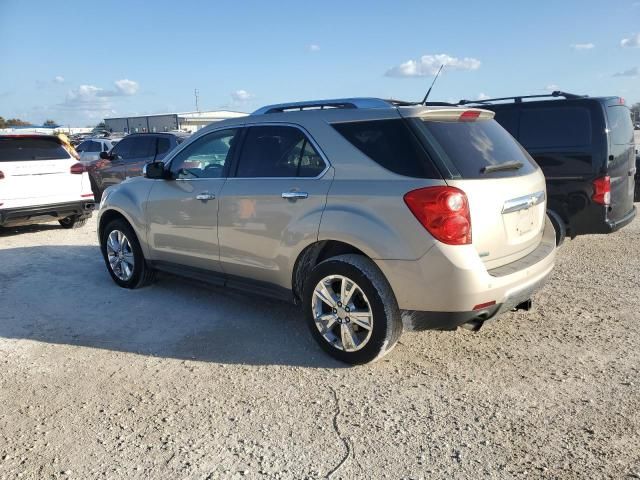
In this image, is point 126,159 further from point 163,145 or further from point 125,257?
point 125,257

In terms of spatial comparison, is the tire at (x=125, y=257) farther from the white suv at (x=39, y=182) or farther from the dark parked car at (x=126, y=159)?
the dark parked car at (x=126, y=159)

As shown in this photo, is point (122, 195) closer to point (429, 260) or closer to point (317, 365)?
point (317, 365)

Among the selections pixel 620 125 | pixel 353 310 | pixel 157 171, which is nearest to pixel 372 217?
pixel 353 310

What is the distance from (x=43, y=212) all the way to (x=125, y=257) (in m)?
3.59

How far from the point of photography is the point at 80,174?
9055 millimetres

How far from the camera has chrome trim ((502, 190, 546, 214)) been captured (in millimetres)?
3566

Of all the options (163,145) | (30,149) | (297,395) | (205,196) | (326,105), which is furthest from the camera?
(163,145)

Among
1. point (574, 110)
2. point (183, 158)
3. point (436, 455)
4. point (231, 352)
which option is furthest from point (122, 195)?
point (574, 110)

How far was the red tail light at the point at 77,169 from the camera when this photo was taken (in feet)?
29.3

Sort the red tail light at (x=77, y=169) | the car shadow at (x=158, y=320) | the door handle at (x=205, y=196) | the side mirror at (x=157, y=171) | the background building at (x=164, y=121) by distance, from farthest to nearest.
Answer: the background building at (x=164, y=121) → the red tail light at (x=77, y=169) → the side mirror at (x=157, y=171) → the door handle at (x=205, y=196) → the car shadow at (x=158, y=320)

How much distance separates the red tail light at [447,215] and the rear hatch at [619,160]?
11.4 feet

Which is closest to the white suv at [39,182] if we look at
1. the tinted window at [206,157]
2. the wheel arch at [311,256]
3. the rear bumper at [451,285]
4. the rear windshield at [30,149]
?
the rear windshield at [30,149]

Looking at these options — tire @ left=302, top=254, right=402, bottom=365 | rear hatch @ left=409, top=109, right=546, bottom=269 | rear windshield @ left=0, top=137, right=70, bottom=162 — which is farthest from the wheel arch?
rear windshield @ left=0, top=137, right=70, bottom=162

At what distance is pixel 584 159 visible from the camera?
6012 millimetres
